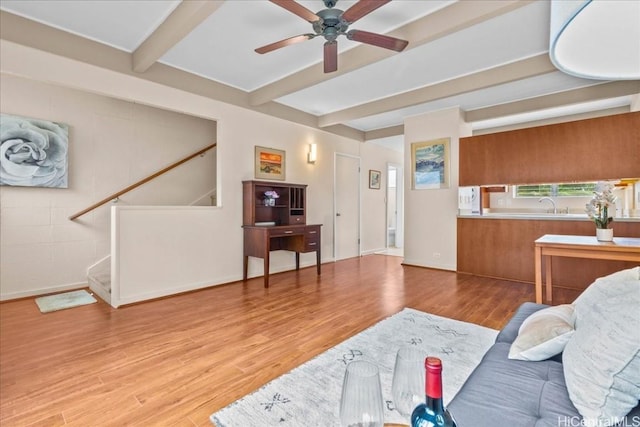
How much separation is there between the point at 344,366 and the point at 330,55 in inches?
99.5

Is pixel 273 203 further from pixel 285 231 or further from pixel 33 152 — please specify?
pixel 33 152

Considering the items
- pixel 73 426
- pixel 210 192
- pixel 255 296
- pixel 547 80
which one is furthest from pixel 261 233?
pixel 547 80

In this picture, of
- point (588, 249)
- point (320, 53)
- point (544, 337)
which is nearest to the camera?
point (544, 337)

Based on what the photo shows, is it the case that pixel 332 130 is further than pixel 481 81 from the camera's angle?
Yes

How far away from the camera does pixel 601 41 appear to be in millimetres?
648

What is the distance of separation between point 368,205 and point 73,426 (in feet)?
20.1

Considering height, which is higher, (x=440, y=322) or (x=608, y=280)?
(x=608, y=280)

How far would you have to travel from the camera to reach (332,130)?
6191mm

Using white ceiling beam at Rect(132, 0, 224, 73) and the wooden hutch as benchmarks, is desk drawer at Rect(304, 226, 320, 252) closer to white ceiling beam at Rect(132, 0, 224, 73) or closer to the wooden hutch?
the wooden hutch

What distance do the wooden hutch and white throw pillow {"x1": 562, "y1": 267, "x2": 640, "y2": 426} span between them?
11.6 feet

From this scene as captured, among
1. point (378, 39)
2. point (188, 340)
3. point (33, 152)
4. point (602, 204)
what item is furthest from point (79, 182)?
point (602, 204)

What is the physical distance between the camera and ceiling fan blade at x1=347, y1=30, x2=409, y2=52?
2.50m

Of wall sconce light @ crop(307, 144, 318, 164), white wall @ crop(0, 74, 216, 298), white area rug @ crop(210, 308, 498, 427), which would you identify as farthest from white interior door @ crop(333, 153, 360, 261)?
white area rug @ crop(210, 308, 498, 427)

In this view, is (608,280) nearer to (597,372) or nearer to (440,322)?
(597,372)
